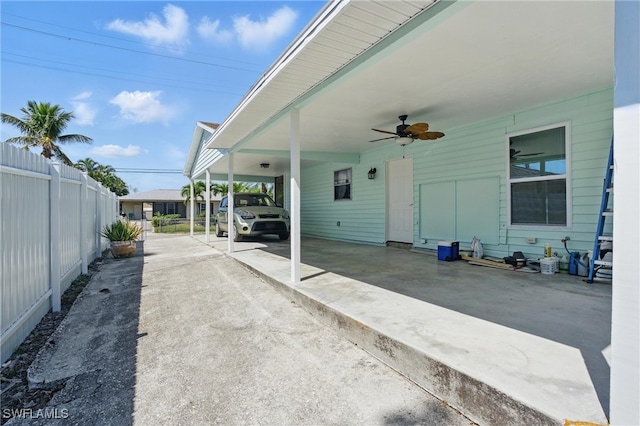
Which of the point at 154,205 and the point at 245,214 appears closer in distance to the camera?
the point at 245,214

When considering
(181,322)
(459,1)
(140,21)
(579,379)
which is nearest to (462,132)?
(459,1)

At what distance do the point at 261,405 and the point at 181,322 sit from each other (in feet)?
5.97

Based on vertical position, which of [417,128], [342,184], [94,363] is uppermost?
[417,128]

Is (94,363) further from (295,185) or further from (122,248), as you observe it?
(122,248)

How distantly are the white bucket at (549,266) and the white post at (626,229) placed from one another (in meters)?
3.93

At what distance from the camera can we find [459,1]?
7.02 feet

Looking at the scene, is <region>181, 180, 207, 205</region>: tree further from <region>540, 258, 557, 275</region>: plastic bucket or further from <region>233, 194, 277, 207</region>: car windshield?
<region>540, 258, 557, 275</region>: plastic bucket

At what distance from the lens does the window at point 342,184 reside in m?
9.39

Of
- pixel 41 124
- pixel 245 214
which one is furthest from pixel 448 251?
pixel 41 124

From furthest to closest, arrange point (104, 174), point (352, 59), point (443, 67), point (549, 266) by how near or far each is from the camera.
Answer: point (104, 174) → point (549, 266) → point (443, 67) → point (352, 59)

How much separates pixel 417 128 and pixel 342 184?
4.94 m

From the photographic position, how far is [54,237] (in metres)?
3.58

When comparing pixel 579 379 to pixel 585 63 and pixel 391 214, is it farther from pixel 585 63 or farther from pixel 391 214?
pixel 391 214

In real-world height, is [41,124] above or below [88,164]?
below
